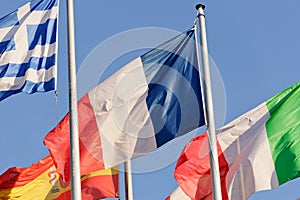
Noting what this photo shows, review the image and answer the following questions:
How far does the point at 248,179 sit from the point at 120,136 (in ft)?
8.45

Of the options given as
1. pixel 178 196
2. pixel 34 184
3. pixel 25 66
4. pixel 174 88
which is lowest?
pixel 178 196

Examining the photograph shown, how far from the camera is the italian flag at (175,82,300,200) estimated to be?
14414 mm

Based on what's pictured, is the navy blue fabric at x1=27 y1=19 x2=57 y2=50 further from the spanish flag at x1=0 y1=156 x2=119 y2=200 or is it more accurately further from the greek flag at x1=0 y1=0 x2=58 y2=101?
the spanish flag at x1=0 y1=156 x2=119 y2=200

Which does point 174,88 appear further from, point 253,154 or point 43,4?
point 43,4

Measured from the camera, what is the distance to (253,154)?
1477 cm

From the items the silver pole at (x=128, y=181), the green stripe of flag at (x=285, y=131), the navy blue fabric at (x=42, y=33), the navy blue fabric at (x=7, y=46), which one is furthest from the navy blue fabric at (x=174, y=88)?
the navy blue fabric at (x=7, y=46)

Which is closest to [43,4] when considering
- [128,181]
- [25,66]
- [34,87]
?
[25,66]

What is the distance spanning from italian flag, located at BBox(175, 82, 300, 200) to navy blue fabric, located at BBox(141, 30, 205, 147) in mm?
1344

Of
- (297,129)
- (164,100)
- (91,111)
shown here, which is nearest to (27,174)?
(91,111)

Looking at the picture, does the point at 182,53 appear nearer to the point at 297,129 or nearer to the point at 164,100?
the point at 164,100

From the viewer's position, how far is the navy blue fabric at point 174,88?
560 inches

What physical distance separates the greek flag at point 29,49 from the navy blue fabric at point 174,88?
1.93m

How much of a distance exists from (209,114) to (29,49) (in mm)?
3843

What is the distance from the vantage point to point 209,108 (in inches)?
555
